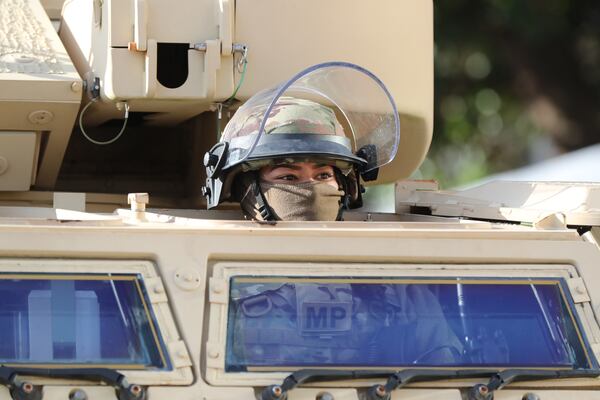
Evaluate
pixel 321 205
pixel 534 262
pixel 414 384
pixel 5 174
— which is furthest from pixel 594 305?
pixel 5 174

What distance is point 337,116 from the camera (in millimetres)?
6910

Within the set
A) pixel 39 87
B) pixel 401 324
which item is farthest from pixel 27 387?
pixel 39 87

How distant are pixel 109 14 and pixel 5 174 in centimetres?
84

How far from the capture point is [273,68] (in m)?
6.93

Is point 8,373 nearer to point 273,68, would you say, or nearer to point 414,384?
point 414,384

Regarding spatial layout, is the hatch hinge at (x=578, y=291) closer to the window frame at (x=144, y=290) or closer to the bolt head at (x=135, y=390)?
the window frame at (x=144, y=290)

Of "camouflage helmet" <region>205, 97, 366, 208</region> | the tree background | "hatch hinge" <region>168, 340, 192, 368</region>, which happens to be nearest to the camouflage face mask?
"camouflage helmet" <region>205, 97, 366, 208</region>

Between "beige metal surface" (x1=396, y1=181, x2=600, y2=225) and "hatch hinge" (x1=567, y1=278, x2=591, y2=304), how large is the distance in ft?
1.23

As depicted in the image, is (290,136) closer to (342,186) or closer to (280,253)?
(342,186)

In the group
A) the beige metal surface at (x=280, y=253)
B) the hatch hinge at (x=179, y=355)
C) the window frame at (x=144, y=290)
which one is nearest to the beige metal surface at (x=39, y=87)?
the beige metal surface at (x=280, y=253)

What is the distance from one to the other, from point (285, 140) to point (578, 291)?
1.38 meters

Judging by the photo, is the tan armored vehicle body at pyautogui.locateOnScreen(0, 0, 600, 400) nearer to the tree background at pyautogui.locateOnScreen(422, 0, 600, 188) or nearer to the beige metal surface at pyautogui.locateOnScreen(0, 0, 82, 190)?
the beige metal surface at pyautogui.locateOnScreen(0, 0, 82, 190)

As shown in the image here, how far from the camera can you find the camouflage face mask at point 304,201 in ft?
19.8

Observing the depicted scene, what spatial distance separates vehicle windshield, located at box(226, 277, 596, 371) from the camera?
503cm
